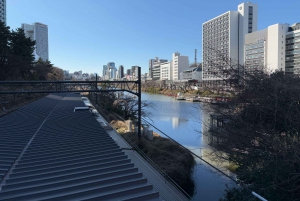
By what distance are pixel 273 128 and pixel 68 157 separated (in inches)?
179

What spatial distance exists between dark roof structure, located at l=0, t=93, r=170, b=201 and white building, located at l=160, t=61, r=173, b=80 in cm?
6982

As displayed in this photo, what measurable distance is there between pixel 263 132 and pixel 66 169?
430 centimetres

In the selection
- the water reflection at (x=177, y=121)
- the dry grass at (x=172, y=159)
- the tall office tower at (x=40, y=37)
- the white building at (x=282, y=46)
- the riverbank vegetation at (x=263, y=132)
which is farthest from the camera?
the tall office tower at (x=40, y=37)

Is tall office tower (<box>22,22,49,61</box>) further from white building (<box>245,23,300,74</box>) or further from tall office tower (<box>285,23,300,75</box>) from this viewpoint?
tall office tower (<box>285,23,300,75</box>)

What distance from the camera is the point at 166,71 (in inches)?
3066

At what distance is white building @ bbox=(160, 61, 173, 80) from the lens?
75.8 meters

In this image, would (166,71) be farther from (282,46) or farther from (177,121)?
(177,121)

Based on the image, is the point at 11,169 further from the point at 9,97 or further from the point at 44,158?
the point at 9,97

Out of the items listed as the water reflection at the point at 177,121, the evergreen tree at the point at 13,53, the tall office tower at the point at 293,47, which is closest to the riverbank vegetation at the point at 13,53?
the evergreen tree at the point at 13,53

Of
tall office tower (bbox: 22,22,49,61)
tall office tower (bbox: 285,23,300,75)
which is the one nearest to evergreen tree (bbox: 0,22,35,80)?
tall office tower (bbox: 285,23,300,75)

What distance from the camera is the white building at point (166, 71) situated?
7581 centimetres

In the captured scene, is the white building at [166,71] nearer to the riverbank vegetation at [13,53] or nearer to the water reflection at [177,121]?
the riverbank vegetation at [13,53]

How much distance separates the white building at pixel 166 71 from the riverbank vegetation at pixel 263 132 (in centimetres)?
6917

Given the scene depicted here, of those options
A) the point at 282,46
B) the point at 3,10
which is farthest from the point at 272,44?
the point at 3,10
